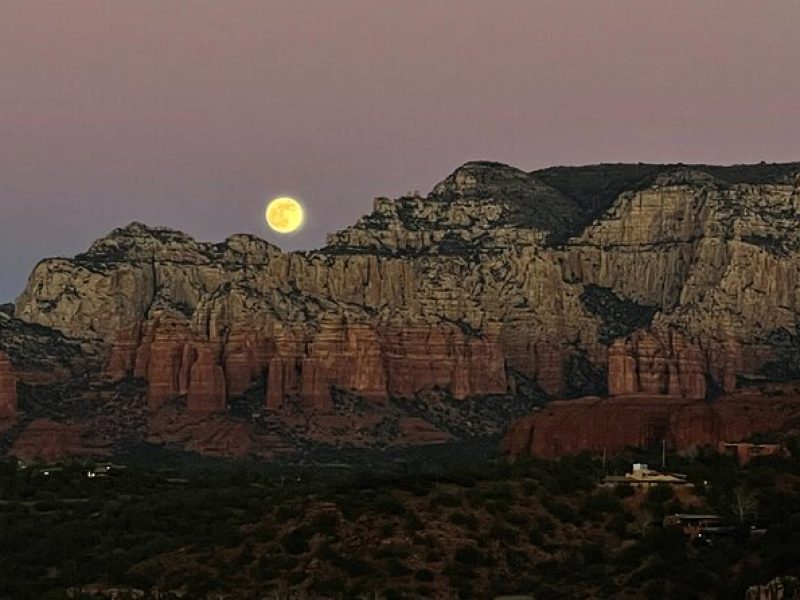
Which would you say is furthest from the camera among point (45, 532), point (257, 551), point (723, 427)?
point (723, 427)

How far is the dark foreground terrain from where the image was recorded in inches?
4200

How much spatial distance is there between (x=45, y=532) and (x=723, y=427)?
195 feet

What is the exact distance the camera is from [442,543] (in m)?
117

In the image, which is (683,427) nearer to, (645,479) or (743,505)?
(645,479)

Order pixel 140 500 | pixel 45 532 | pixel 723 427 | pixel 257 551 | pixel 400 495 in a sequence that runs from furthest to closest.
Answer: pixel 723 427, pixel 140 500, pixel 45 532, pixel 400 495, pixel 257 551

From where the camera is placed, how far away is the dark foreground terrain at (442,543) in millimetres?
106688

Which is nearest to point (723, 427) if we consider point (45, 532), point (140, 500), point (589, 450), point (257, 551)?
point (589, 450)

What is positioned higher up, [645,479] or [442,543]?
[645,479]

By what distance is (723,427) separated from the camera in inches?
7254

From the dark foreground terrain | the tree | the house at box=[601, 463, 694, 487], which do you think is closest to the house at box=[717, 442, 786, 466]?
the dark foreground terrain

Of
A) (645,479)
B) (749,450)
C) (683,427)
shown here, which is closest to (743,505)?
(645,479)

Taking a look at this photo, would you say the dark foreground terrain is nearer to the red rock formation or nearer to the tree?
the tree

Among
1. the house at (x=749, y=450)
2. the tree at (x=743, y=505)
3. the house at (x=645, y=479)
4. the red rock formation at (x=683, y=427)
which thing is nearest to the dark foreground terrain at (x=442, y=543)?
the tree at (x=743, y=505)

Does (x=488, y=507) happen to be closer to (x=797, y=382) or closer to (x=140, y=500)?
(x=140, y=500)
